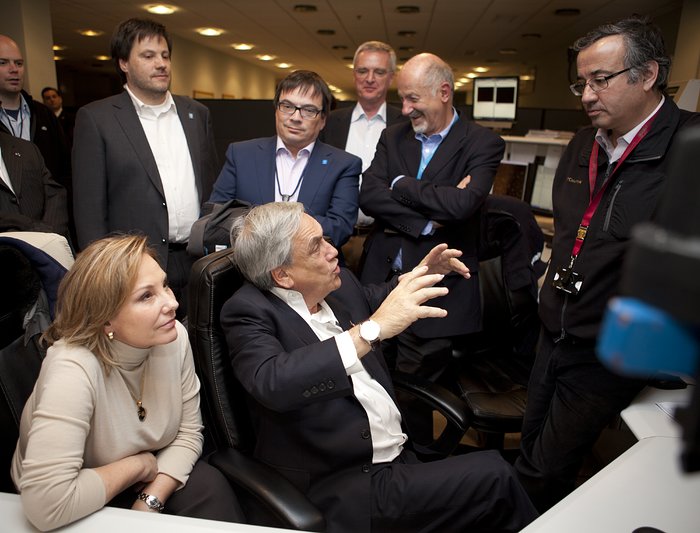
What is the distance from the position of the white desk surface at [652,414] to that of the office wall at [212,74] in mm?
9381

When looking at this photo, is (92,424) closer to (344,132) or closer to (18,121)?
(344,132)

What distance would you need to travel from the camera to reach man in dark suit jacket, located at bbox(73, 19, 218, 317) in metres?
2.30

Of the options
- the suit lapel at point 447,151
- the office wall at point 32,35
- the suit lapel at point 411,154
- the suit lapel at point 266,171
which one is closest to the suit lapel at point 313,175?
the suit lapel at point 266,171

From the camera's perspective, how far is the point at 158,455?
54.9 inches

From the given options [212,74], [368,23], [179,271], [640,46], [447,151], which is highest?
[368,23]

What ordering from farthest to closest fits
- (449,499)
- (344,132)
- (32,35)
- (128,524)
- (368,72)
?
(32,35) → (344,132) → (368,72) → (449,499) → (128,524)

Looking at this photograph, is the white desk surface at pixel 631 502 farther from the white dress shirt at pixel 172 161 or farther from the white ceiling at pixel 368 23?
the white ceiling at pixel 368 23

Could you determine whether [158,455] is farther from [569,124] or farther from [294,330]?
[569,124]

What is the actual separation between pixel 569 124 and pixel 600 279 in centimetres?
393

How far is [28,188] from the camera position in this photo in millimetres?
2359

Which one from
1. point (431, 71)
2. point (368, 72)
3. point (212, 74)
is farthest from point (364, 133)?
point (212, 74)

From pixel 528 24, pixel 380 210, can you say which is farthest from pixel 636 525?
pixel 528 24

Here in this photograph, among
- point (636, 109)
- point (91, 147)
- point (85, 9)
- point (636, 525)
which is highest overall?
point (85, 9)

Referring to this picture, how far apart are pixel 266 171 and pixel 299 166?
15cm
